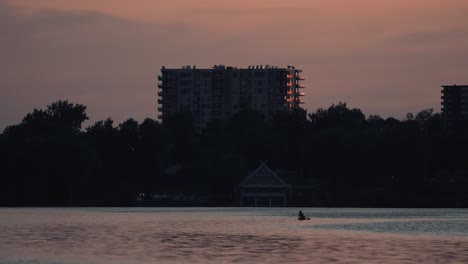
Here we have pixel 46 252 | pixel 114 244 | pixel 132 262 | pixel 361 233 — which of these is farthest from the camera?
pixel 361 233

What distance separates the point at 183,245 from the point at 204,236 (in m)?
11.6

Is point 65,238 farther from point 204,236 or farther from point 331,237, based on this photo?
point 331,237

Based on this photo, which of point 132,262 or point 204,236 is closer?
point 132,262

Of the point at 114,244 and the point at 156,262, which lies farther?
the point at 114,244

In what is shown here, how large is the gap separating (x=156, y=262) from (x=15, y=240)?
20.7 metres

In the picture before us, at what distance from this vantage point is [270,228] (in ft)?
351

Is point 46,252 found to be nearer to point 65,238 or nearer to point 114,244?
point 114,244

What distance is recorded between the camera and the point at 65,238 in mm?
85562

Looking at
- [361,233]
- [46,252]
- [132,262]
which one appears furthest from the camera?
[361,233]

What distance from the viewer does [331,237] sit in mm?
89438

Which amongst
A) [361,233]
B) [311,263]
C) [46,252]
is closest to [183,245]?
[46,252]

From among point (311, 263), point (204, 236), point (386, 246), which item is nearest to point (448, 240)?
point (386, 246)

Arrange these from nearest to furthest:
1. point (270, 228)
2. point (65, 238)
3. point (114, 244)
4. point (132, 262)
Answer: point (132, 262)
point (114, 244)
point (65, 238)
point (270, 228)

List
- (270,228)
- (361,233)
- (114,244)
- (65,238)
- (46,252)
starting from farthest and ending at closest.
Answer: (270,228)
(361,233)
(65,238)
(114,244)
(46,252)
